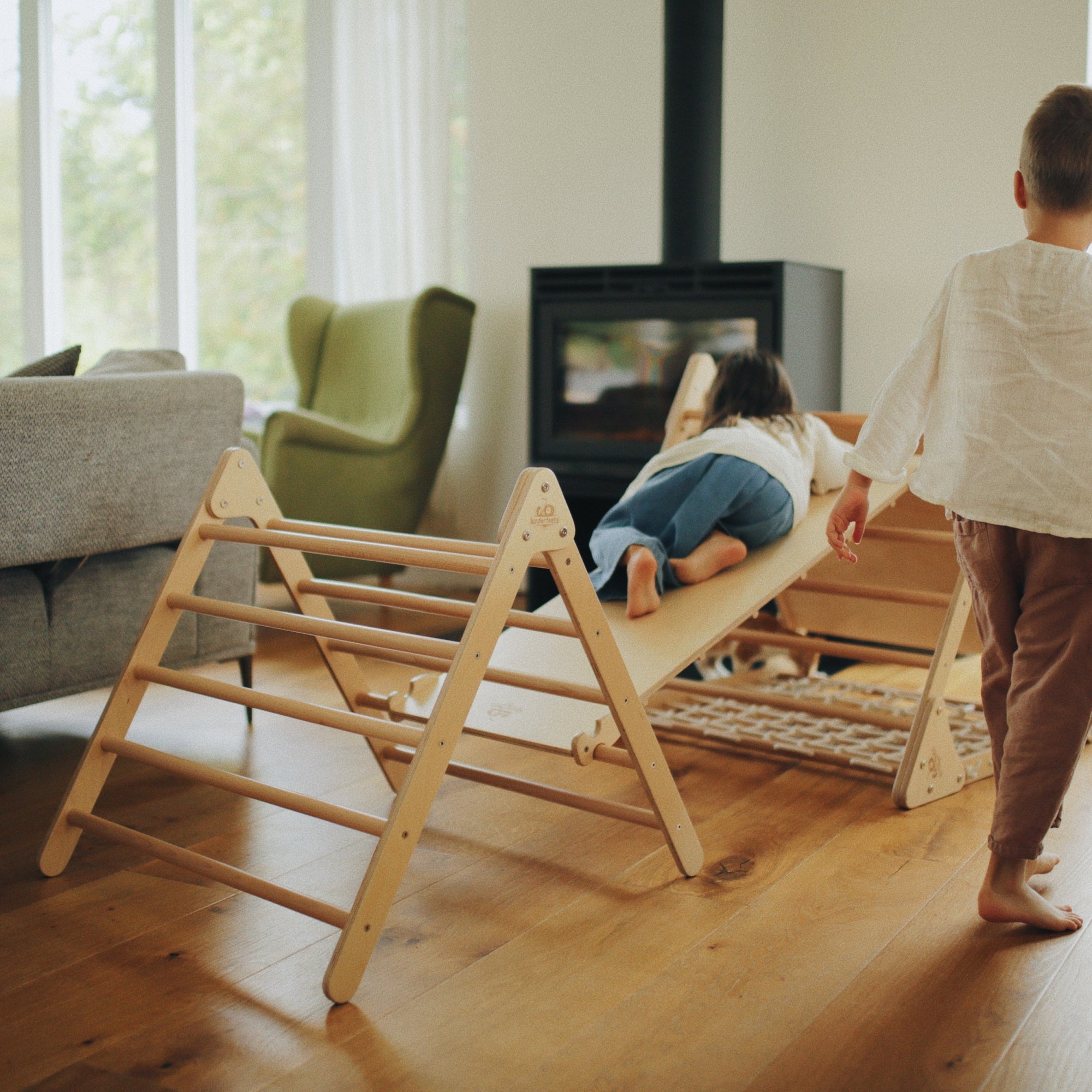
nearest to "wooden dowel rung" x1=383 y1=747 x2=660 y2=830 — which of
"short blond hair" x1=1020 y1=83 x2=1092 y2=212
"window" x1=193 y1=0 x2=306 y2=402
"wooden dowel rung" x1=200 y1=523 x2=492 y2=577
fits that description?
"wooden dowel rung" x1=200 y1=523 x2=492 y2=577

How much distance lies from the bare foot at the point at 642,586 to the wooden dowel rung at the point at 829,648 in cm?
33

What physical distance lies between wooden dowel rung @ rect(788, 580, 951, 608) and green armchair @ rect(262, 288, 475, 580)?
1.61 meters

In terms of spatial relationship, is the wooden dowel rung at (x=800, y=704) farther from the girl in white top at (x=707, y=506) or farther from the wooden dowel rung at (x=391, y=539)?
the wooden dowel rung at (x=391, y=539)

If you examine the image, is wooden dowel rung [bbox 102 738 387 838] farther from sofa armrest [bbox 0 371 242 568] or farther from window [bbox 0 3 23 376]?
window [bbox 0 3 23 376]

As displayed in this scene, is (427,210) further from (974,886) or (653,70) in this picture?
(974,886)

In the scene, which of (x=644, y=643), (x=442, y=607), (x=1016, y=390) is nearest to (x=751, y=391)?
(x=644, y=643)

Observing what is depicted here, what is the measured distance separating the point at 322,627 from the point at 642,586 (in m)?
0.62

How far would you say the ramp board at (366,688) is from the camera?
133cm

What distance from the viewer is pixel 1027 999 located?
4.34ft

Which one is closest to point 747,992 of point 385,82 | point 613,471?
point 613,471

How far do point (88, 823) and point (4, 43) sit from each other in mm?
4981

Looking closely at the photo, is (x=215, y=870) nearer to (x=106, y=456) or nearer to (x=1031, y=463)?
(x=106, y=456)

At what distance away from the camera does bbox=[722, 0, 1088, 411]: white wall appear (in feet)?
10.6

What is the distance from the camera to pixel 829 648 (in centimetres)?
233
